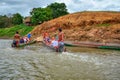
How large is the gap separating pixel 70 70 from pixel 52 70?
100 cm

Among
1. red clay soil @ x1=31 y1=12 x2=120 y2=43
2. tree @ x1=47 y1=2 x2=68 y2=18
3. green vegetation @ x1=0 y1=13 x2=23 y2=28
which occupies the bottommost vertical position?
red clay soil @ x1=31 y1=12 x2=120 y2=43

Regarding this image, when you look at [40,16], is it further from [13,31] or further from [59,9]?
[59,9]

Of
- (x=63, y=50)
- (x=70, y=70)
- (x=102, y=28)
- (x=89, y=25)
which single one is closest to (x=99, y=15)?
(x=89, y=25)

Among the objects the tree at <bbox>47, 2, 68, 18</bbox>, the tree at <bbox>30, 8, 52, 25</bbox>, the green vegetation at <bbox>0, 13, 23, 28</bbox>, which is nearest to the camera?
the tree at <bbox>30, 8, 52, 25</bbox>

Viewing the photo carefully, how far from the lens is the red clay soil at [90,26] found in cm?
3864

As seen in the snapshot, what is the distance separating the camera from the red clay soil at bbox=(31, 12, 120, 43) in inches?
1521

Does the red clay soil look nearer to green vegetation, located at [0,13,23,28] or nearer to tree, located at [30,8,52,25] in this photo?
tree, located at [30,8,52,25]

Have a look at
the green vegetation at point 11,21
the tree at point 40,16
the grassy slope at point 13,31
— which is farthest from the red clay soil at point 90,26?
the green vegetation at point 11,21

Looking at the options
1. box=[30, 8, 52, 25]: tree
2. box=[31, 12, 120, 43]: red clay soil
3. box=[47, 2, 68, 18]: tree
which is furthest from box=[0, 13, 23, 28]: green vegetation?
box=[31, 12, 120, 43]: red clay soil

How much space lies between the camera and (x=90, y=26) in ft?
146

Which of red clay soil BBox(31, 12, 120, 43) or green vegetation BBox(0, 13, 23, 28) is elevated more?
green vegetation BBox(0, 13, 23, 28)

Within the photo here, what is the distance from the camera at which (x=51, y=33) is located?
167ft

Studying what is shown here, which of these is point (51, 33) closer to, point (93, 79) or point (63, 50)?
point (63, 50)

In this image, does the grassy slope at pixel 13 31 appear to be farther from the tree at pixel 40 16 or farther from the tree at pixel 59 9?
the tree at pixel 59 9
